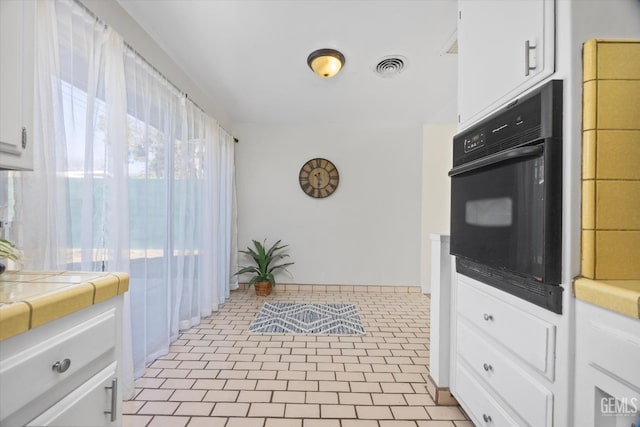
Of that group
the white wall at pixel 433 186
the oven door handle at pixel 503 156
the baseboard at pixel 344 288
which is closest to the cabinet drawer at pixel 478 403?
the oven door handle at pixel 503 156

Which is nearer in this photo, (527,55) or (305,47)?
(527,55)

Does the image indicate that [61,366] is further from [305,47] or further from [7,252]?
[305,47]

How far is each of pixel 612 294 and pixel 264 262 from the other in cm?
345

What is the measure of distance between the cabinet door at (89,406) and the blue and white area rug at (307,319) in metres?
1.81

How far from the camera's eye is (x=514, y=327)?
1088 mm

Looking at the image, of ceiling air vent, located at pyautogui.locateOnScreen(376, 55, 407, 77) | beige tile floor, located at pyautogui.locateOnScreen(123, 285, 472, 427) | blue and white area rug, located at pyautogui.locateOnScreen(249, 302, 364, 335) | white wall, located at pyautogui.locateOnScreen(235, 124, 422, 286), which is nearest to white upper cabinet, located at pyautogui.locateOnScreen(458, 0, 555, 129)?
ceiling air vent, located at pyautogui.locateOnScreen(376, 55, 407, 77)

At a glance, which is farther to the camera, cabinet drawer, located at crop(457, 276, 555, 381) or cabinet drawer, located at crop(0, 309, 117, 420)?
cabinet drawer, located at crop(457, 276, 555, 381)

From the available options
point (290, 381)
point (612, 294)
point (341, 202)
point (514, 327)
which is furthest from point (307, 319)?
point (612, 294)

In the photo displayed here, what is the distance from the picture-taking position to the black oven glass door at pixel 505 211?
3.12 ft

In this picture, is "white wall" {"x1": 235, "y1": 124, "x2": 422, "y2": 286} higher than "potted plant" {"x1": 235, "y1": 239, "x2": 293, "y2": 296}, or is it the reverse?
"white wall" {"x1": 235, "y1": 124, "x2": 422, "y2": 286}

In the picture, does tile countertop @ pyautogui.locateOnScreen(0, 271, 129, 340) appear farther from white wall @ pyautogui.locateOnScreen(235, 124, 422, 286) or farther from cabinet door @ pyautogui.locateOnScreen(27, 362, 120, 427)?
white wall @ pyautogui.locateOnScreen(235, 124, 422, 286)

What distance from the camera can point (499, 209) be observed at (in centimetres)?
115

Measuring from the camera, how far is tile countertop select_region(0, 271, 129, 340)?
2.06 ft

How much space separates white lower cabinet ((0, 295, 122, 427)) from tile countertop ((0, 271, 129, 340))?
0.03m
